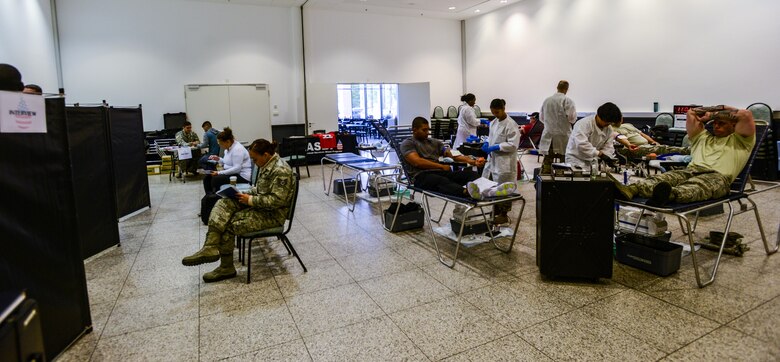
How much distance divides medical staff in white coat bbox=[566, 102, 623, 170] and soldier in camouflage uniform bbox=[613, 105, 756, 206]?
645mm

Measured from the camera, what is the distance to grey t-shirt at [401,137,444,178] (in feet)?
14.0

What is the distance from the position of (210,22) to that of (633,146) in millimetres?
9626

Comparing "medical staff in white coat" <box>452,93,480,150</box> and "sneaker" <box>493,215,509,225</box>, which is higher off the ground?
"medical staff in white coat" <box>452,93,480,150</box>

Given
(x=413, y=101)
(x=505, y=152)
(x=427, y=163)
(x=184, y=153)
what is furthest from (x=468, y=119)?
(x=413, y=101)

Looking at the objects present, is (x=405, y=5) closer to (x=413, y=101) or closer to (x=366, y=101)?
(x=413, y=101)

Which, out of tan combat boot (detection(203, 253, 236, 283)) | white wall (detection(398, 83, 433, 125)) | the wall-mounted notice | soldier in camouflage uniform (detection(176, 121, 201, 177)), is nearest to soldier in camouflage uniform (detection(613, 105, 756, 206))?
tan combat boot (detection(203, 253, 236, 283))

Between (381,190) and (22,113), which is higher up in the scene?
(22,113)

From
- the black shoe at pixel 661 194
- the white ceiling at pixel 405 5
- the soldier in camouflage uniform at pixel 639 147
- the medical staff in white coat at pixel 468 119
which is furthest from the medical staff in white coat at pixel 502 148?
the white ceiling at pixel 405 5

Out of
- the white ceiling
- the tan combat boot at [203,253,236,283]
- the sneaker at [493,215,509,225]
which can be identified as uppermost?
the white ceiling

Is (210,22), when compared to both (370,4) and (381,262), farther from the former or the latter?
(381,262)

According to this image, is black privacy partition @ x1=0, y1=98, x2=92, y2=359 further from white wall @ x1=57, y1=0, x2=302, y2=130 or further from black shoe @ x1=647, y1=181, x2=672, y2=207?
white wall @ x1=57, y1=0, x2=302, y2=130

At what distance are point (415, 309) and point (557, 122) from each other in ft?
13.1

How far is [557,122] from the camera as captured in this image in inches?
231

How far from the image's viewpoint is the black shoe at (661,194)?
9.67 feet
